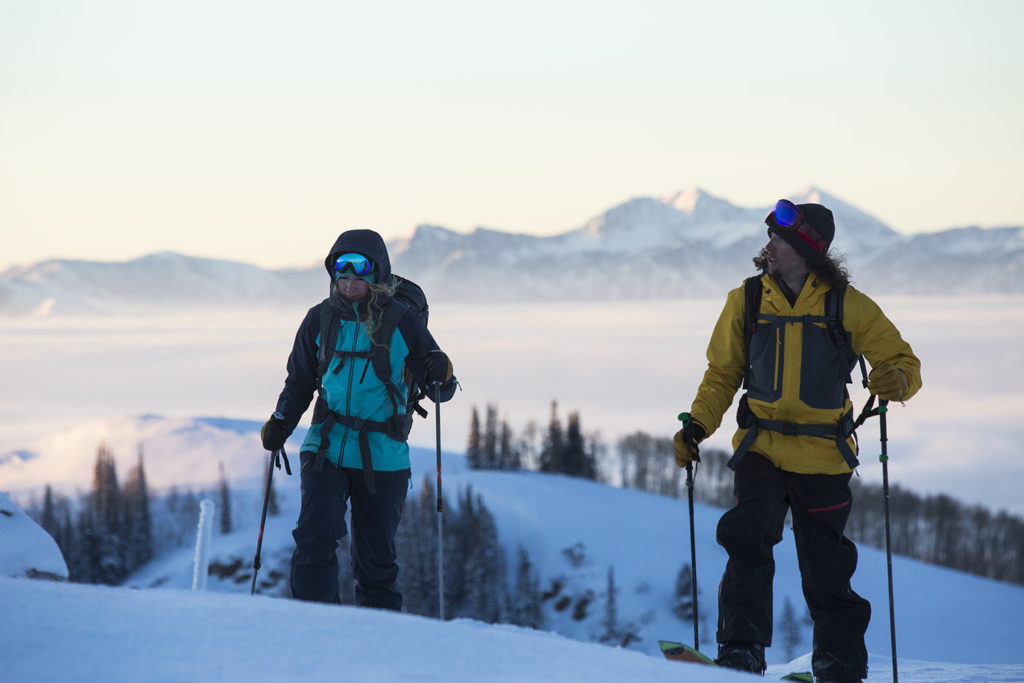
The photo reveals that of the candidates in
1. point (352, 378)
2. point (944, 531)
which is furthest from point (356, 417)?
point (944, 531)

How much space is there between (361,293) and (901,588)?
122 metres

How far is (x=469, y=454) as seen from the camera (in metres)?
147

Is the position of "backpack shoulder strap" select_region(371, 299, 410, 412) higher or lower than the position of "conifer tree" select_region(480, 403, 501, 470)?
higher

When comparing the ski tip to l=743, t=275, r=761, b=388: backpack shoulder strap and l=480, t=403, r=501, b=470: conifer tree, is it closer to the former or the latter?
l=743, t=275, r=761, b=388: backpack shoulder strap

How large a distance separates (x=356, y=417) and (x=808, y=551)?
10.7ft

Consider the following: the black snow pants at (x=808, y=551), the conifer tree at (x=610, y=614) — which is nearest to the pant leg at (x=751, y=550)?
the black snow pants at (x=808, y=551)

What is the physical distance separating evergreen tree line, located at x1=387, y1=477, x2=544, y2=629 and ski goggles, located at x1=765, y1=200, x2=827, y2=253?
79.1 metres

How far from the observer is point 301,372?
6844 millimetres

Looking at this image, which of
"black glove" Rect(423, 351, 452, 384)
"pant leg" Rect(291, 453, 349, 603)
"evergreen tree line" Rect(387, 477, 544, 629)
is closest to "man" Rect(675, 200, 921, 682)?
"black glove" Rect(423, 351, 452, 384)

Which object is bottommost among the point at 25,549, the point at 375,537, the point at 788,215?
the point at 25,549

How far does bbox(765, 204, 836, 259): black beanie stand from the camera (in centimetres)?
604

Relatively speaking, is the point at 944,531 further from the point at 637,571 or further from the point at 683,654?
the point at 683,654

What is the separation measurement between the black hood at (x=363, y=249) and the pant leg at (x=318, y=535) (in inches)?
58.5

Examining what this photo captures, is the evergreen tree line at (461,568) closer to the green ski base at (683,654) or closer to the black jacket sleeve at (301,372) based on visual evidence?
the black jacket sleeve at (301,372)
